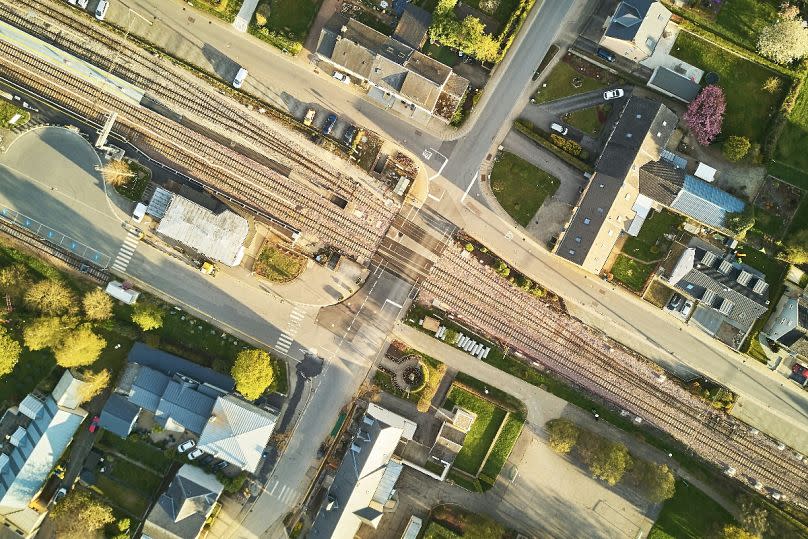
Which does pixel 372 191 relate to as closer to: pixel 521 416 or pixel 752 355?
pixel 521 416

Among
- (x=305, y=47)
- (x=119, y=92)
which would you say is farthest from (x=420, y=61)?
(x=119, y=92)

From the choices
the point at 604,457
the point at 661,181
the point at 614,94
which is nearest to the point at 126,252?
the point at 614,94

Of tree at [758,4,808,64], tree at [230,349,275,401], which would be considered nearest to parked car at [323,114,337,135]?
tree at [230,349,275,401]

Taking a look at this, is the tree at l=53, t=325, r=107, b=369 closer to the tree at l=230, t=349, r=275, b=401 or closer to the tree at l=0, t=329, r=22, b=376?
the tree at l=0, t=329, r=22, b=376

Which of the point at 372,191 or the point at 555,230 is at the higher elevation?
the point at 555,230

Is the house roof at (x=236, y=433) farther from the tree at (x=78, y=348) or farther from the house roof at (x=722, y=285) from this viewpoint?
the house roof at (x=722, y=285)

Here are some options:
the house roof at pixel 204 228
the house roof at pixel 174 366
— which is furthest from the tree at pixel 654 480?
the house roof at pixel 204 228

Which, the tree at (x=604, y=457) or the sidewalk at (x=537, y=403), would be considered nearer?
the tree at (x=604, y=457)
